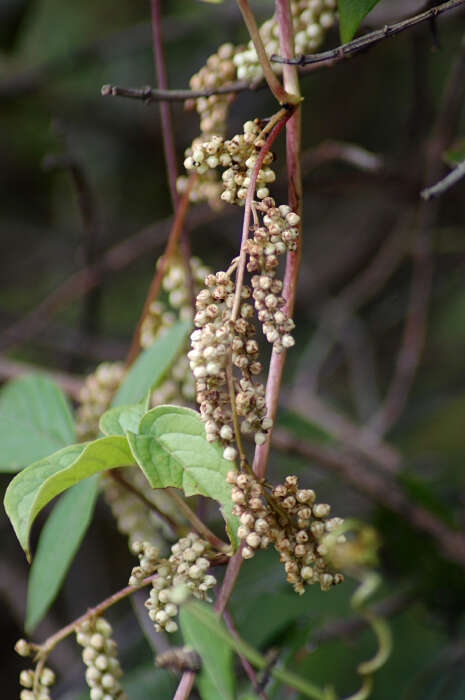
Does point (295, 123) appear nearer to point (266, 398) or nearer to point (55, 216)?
point (266, 398)

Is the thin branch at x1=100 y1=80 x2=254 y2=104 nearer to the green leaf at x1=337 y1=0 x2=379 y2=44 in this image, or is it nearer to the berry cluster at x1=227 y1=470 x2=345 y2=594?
the green leaf at x1=337 y1=0 x2=379 y2=44

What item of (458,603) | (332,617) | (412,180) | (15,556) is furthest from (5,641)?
(412,180)

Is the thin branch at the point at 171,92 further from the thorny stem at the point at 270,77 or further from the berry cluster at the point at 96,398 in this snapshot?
the berry cluster at the point at 96,398

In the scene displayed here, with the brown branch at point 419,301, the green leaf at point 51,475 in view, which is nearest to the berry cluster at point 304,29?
the green leaf at point 51,475

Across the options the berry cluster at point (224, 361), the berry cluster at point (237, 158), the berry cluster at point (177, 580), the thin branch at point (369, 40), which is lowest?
the berry cluster at point (177, 580)

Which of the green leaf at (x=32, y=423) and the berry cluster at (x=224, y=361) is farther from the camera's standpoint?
the green leaf at (x=32, y=423)

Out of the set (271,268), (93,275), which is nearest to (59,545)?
(271,268)

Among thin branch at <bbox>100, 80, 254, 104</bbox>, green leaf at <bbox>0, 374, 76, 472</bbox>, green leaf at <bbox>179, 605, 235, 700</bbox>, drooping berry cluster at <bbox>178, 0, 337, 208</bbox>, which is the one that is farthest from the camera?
green leaf at <bbox>0, 374, 76, 472</bbox>

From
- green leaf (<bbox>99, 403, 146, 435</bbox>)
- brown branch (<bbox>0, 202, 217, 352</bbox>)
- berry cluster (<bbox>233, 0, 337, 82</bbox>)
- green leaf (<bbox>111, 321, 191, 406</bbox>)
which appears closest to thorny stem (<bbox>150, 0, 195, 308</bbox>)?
green leaf (<bbox>111, 321, 191, 406</bbox>)
